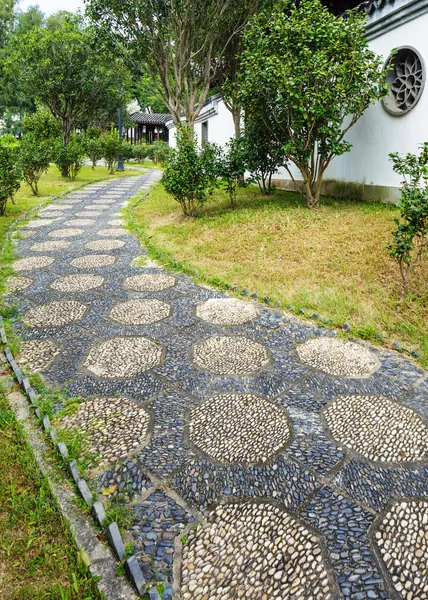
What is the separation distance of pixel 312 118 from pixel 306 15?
177 centimetres

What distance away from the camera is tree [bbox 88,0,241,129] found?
8414 mm

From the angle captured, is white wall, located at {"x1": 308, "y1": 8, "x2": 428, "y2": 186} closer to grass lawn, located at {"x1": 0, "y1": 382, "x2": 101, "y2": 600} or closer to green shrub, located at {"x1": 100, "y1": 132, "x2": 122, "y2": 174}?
grass lawn, located at {"x1": 0, "y1": 382, "x2": 101, "y2": 600}

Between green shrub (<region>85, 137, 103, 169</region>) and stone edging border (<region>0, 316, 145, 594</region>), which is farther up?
green shrub (<region>85, 137, 103, 169</region>)

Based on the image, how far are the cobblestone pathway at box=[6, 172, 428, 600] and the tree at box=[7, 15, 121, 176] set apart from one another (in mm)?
13921

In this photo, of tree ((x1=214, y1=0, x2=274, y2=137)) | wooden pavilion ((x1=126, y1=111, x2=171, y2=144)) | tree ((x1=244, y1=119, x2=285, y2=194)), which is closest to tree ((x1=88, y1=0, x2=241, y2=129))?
tree ((x1=214, y1=0, x2=274, y2=137))

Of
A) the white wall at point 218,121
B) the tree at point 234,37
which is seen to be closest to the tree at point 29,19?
the white wall at point 218,121

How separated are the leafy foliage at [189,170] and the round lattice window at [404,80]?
3.37 m

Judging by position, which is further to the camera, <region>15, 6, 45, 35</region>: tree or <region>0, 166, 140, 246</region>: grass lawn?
<region>15, 6, 45, 35</region>: tree

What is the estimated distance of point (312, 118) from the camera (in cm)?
643

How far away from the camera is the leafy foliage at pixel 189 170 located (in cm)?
717

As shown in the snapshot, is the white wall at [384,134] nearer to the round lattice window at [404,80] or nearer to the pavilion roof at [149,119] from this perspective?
the round lattice window at [404,80]

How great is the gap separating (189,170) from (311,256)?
3112 mm

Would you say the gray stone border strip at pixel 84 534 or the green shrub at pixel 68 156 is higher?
the green shrub at pixel 68 156

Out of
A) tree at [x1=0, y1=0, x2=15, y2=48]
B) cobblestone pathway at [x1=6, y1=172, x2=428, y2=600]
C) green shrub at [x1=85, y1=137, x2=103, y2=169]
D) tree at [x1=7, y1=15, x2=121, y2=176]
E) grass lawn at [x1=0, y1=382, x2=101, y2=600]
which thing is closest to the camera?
grass lawn at [x1=0, y1=382, x2=101, y2=600]
